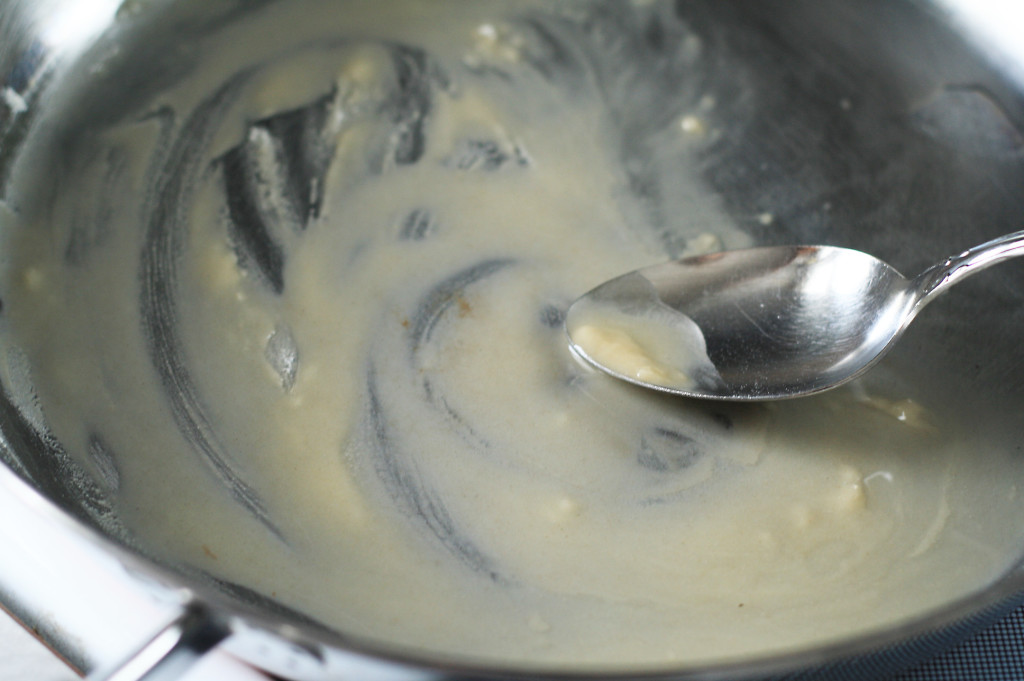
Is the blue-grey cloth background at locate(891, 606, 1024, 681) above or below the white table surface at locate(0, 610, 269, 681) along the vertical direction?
below

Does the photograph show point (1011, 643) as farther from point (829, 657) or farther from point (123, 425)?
point (123, 425)

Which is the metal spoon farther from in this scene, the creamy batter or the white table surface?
the white table surface

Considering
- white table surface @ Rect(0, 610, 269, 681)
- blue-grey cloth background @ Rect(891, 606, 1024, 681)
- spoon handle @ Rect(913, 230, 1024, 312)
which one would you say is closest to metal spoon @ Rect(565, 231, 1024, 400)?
spoon handle @ Rect(913, 230, 1024, 312)

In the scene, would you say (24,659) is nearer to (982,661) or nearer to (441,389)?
(441,389)

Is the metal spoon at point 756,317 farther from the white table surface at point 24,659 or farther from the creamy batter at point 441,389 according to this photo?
the white table surface at point 24,659

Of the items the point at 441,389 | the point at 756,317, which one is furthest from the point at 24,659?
the point at 756,317

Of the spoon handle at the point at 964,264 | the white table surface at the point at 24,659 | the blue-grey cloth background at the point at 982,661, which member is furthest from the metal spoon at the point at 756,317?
the white table surface at the point at 24,659
